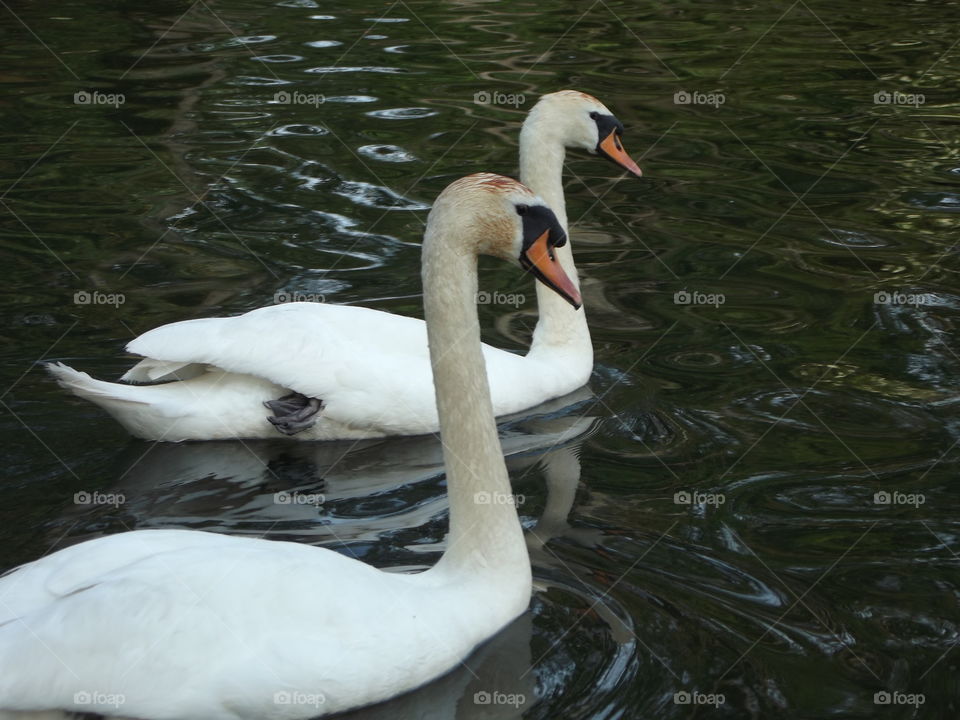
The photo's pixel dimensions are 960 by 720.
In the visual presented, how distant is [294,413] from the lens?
20.8 feet

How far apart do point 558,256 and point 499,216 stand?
7.78 ft

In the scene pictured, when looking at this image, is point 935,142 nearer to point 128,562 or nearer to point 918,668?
point 918,668

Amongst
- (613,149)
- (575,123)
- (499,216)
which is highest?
(499,216)

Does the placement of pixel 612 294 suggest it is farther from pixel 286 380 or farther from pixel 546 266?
pixel 546 266

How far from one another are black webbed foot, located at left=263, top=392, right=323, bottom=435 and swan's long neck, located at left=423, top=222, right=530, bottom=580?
170cm

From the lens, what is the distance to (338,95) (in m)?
12.9

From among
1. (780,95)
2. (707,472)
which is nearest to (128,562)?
(707,472)

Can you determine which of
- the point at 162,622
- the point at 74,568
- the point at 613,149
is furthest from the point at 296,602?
the point at 613,149

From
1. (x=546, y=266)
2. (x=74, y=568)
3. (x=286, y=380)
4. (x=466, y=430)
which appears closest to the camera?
(x=74, y=568)

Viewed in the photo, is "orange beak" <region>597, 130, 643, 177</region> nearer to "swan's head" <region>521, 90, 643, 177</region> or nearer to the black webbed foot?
"swan's head" <region>521, 90, 643, 177</region>

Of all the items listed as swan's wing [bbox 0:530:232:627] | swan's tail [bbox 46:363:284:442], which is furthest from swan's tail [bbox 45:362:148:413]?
swan's wing [bbox 0:530:232:627]

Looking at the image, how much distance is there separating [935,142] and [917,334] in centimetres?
432

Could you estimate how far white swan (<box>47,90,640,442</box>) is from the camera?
624 centimetres

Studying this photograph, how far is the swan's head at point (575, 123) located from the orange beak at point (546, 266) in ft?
8.40
